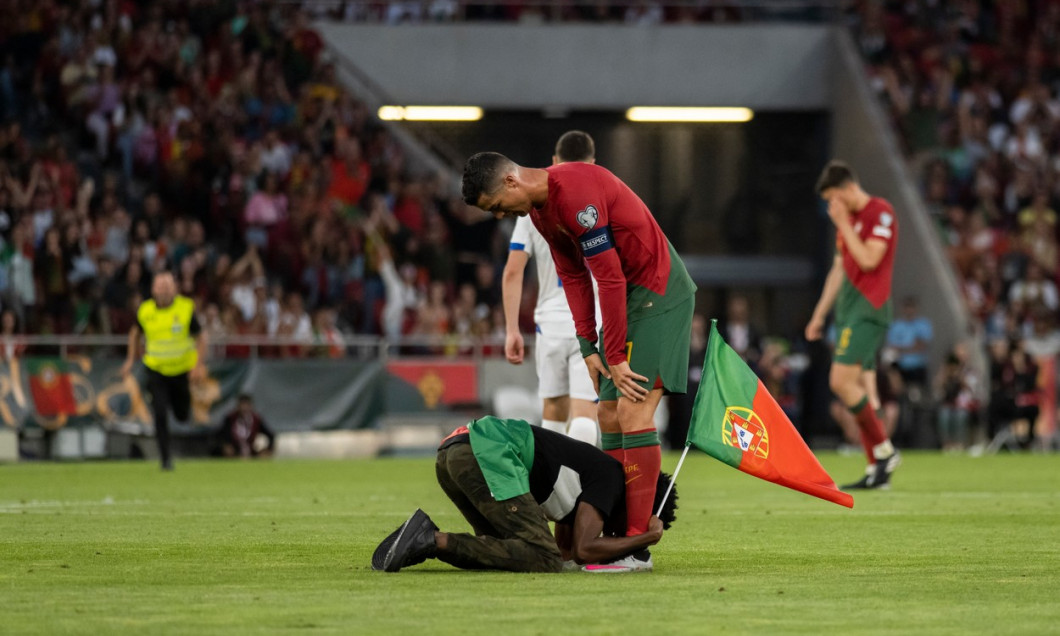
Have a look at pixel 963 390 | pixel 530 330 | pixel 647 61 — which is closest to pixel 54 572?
pixel 530 330

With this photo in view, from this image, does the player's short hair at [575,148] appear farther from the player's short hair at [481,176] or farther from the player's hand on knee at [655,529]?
the player's hand on knee at [655,529]

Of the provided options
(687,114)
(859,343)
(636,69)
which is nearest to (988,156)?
(687,114)

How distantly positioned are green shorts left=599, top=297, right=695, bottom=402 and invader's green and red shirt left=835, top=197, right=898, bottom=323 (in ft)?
21.3

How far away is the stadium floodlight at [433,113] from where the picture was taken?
30.0m

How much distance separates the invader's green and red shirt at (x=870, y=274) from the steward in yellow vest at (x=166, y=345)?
7.00 meters

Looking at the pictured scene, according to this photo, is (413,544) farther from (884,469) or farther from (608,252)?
(884,469)

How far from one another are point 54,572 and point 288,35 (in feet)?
69.4

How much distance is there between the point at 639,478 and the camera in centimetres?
781

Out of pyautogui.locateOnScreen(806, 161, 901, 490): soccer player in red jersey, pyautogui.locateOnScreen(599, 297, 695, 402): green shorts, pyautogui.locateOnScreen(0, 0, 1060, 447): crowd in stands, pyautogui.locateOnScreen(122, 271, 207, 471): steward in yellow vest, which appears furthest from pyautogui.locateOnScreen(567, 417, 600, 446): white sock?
pyautogui.locateOnScreen(0, 0, 1060, 447): crowd in stands

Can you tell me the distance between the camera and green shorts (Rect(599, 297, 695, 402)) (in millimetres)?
7828

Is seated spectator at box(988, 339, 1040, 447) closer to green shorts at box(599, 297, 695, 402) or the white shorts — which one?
the white shorts

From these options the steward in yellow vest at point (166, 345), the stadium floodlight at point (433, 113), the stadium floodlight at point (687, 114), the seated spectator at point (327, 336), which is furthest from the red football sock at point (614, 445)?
the stadium floodlight at point (687, 114)

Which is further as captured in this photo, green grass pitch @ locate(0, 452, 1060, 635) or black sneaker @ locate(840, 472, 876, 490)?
black sneaker @ locate(840, 472, 876, 490)

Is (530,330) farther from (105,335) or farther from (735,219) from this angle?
(735,219)
